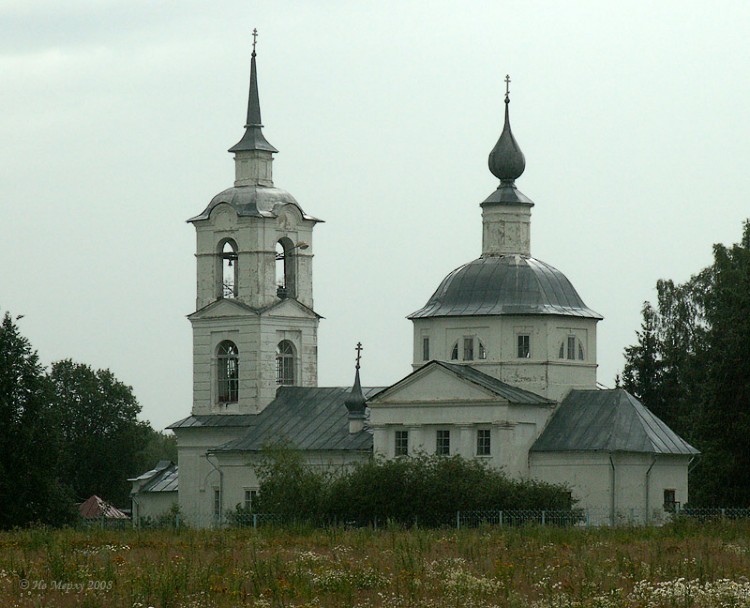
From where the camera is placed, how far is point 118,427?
289 ft

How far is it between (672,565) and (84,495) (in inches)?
2474

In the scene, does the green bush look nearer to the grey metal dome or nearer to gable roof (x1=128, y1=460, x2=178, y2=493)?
the grey metal dome

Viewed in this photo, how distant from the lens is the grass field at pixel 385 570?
78.0 ft

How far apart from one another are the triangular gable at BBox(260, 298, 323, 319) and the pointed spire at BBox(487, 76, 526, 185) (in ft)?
25.3

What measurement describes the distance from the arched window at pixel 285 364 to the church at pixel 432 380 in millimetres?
45

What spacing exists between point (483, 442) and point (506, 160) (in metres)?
9.15

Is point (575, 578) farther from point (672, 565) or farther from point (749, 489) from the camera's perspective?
point (749, 489)

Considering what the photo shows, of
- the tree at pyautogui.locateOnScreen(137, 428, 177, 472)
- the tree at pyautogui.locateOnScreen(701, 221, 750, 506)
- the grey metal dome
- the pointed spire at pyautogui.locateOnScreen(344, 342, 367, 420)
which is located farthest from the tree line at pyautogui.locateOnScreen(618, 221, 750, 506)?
the tree at pyautogui.locateOnScreen(137, 428, 177, 472)

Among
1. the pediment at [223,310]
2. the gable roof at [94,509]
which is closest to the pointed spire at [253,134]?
the pediment at [223,310]

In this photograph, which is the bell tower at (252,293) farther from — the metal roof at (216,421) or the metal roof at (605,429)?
the metal roof at (605,429)

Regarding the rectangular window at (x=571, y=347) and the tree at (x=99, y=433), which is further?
the tree at (x=99, y=433)

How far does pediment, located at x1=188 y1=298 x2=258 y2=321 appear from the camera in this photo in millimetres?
60031

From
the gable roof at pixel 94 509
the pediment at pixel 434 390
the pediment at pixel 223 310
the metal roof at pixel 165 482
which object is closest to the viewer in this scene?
the pediment at pixel 434 390

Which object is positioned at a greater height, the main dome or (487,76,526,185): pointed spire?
(487,76,526,185): pointed spire
